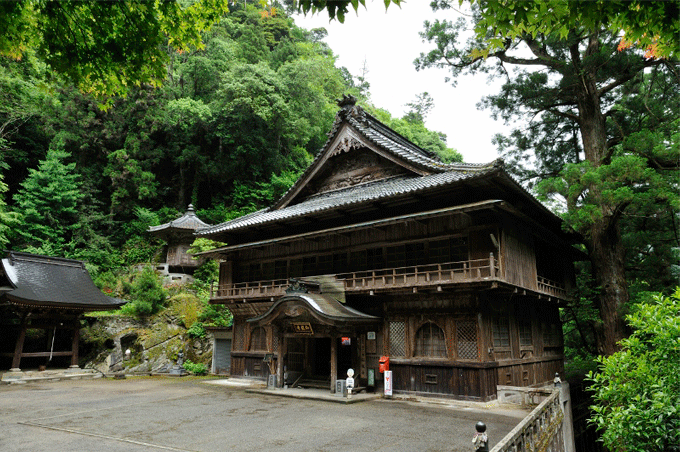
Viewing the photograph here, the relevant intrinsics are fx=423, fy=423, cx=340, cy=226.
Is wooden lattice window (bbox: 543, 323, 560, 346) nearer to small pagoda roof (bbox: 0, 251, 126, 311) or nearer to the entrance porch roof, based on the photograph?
the entrance porch roof

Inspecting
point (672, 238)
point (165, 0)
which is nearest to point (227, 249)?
point (165, 0)

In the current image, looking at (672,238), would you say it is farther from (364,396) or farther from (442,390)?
(364,396)

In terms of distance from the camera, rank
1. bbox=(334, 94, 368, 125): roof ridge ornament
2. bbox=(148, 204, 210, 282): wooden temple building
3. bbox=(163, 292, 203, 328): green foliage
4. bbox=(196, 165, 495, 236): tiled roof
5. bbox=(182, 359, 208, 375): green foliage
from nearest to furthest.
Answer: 1. bbox=(196, 165, 495, 236): tiled roof
2. bbox=(334, 94, 368, 125): roof ridge ornament
3. bbox=(182, 359, 208, 375): green foliage
4. bbox=(163, 292, 203, 328): green foliage
5. bbox=(148, 204, 210, 282): wooden temple building

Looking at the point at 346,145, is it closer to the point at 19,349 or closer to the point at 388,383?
the point at 388,383

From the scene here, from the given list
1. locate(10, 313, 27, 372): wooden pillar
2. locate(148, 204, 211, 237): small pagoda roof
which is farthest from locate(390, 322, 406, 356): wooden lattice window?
locate(148, 204, 211, 237): small pagoda roof

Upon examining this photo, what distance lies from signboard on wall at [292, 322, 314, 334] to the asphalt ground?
2456 millimetres

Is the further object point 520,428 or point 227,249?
point 227,249

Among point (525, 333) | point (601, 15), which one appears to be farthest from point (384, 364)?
point (601, 15)

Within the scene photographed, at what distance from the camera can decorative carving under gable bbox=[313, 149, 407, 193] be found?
18.9m

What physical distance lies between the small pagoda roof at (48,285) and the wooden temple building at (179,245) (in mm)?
6059

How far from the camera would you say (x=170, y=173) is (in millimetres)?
40156

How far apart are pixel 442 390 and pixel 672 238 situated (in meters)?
14.1

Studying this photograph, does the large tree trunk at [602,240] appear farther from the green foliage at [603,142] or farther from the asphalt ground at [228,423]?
the asphalt ground at [228,423]

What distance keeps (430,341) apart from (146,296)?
62.2ft
